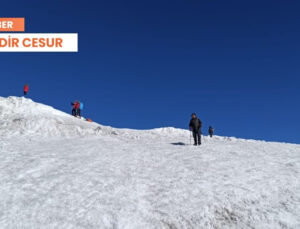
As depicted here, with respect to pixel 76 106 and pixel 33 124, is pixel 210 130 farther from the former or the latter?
pixel 33 124

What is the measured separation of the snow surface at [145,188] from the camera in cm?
785

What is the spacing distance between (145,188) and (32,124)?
17645 millimetres

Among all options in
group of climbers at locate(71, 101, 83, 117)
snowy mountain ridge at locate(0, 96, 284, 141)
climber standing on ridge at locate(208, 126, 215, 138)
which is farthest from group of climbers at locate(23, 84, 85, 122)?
climber standing on ridge at locate(208, 126, 215, 138)

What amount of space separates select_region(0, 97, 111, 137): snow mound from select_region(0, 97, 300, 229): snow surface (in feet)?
20.3

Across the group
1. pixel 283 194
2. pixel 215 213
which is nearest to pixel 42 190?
pixel 215 213

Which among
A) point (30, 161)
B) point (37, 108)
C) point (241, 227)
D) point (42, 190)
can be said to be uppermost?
point (37, 108)

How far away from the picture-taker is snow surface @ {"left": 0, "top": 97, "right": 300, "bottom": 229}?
785 centimetres

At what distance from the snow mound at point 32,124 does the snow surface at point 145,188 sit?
619 centimetres

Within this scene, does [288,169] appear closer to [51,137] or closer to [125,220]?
[125,220]

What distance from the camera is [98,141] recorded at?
19500mm

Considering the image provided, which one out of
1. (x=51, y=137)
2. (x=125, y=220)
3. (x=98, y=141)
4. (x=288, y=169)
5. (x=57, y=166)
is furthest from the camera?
→ (x=51, y=137)

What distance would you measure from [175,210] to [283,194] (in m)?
4.57

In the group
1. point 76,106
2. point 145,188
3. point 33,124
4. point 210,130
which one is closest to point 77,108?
point 76,106

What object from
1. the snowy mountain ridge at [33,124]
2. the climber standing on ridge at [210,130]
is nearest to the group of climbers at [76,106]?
the snowy mountain ridge at [33,124]
